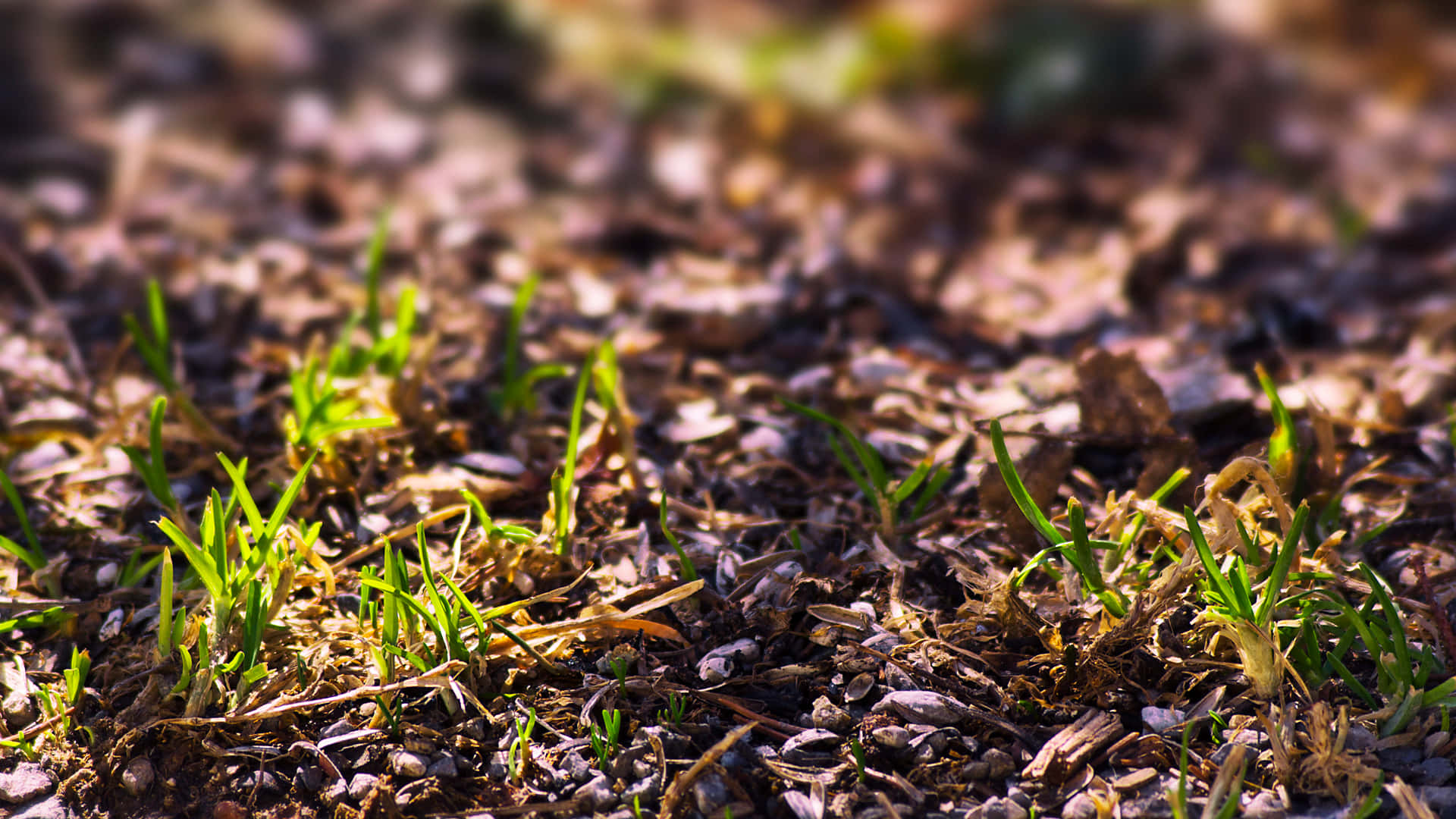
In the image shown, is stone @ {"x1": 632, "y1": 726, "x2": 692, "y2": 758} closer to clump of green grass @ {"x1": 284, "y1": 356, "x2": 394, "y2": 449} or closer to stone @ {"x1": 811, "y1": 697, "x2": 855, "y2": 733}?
stone @ {"x1": 811, "y1": 697, "x2": 855, "y2": 733}

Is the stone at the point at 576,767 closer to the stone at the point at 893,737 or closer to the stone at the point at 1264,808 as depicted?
the stone at the point at 893,737

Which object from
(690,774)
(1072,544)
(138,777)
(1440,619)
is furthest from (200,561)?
(1440,619)

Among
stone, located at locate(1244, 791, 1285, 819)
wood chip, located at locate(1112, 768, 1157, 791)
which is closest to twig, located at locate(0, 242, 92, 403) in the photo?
wood chip, located at locate(1112, 768, 1157, 791)

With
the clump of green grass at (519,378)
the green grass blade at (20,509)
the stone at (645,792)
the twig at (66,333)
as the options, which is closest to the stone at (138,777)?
the green grass blade at (20,509)

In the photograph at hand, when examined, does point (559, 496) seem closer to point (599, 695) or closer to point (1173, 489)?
point (599, 695)

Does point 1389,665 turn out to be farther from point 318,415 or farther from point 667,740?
point 318,415

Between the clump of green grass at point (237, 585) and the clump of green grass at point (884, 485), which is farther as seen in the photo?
the clump of green grass at point (884, 485)
